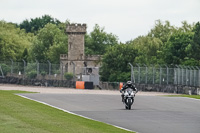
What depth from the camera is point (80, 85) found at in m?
69.1

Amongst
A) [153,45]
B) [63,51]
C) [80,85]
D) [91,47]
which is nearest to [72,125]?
[80,85]

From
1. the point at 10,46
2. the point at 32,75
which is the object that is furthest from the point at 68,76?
the point at 10,46

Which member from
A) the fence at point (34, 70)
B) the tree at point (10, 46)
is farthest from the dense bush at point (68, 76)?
the tree at point (10, 46)

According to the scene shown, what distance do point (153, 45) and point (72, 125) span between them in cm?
10706

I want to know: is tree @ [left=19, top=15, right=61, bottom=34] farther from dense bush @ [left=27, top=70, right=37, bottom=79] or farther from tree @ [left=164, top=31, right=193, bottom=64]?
dense bush @ [left=27, top=70, right=37, bottom=79]

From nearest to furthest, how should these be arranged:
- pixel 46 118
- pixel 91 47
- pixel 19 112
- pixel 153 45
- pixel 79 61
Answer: pixel 46 118
pixel 19 112
pixel 79 61
pixel 153 45
pixel 91 47

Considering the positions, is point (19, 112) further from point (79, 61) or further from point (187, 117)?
point (79, 61)

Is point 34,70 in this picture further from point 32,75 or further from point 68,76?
point 68,76

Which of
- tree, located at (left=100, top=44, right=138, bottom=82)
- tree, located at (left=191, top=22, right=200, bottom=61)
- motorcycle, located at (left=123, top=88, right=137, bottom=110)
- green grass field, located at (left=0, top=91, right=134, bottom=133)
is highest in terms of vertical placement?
tree, located at (left=191, top=22, right=200, bottom=61)

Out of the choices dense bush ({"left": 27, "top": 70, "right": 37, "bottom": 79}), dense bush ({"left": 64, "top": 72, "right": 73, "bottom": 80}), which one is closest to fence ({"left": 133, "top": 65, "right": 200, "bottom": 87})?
dense bush ({"left": 64, "top": 72, "right": 73, "bottom": 80})

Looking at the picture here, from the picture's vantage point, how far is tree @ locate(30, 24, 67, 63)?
13493 centimetres

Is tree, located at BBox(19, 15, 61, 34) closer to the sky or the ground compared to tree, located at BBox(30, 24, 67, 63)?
closer to the sky

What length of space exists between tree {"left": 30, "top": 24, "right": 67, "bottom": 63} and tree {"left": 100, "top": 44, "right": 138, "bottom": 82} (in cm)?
2954

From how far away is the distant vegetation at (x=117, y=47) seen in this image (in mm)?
102062
